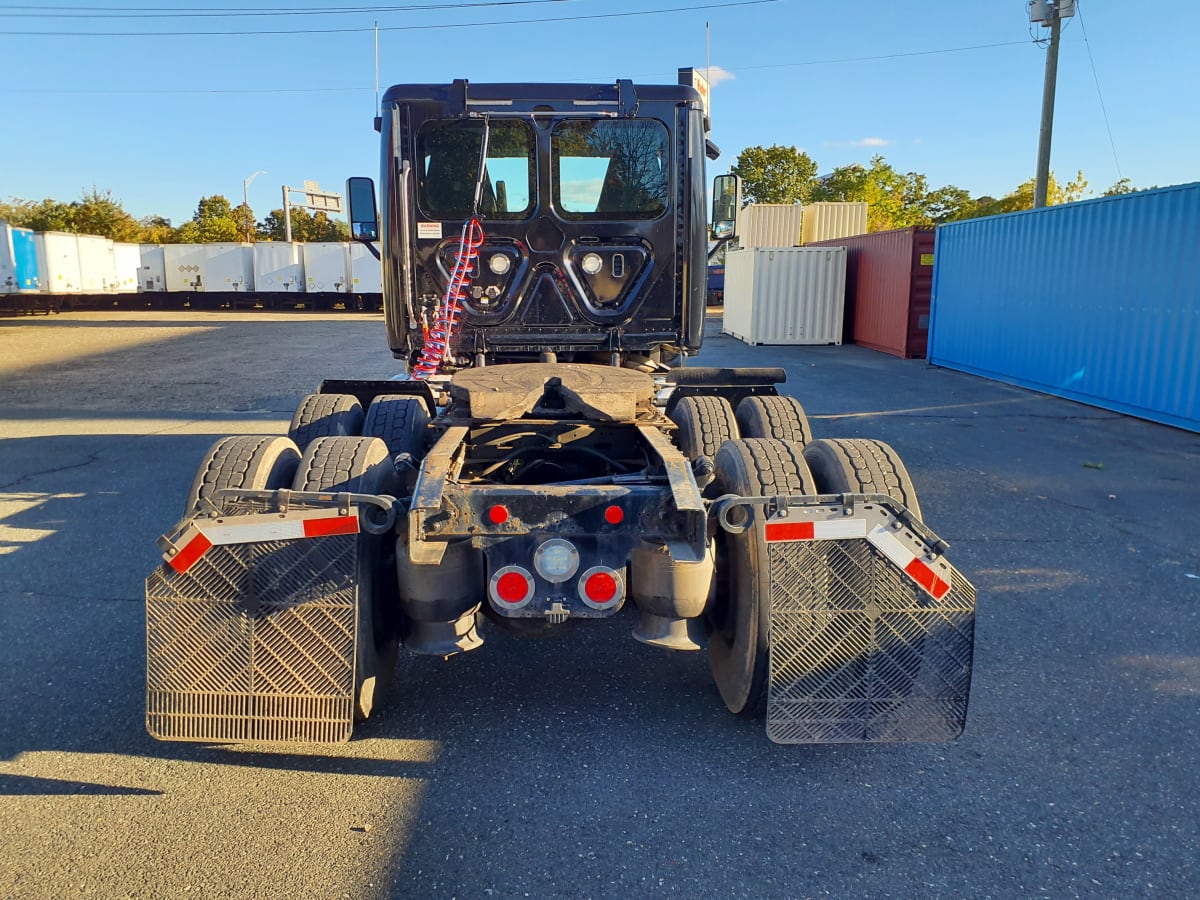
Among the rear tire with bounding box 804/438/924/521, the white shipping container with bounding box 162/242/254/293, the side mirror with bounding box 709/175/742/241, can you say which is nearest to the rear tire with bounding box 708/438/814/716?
the rear tire with bounding box 804/438/924/521

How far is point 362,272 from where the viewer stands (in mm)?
39500

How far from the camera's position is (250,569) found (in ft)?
10.4

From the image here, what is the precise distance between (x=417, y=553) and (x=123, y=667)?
74.9 inches

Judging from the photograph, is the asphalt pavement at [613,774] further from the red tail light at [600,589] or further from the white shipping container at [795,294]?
the white shipping container at [795,294]

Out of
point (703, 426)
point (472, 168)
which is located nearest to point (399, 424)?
point (703, 426)

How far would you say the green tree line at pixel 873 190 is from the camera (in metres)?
52.1

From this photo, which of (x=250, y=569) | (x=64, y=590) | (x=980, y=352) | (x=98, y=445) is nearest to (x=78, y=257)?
(x=98, y=445)

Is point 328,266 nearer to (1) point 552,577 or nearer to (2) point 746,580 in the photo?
(1) point 552,577

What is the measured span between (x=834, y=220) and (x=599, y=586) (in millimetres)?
29029

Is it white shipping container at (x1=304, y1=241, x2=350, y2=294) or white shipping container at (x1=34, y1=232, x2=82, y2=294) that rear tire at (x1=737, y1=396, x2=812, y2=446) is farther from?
white shipping container at (x1=304, y1=241, x2=350, y2=294)

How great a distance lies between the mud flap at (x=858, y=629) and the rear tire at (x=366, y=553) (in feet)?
4.77

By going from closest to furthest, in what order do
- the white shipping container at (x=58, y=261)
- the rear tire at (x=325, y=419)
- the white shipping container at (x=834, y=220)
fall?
the rear tire at (x=325, y=419) < the white shipping container at (x=834, y=220) < the white shipping container at (x=58, y=261)

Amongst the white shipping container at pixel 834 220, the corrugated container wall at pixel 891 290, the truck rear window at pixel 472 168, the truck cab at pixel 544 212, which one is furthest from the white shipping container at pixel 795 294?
the truck rear window at pixel 472 168

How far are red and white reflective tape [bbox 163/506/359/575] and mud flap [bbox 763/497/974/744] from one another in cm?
153
